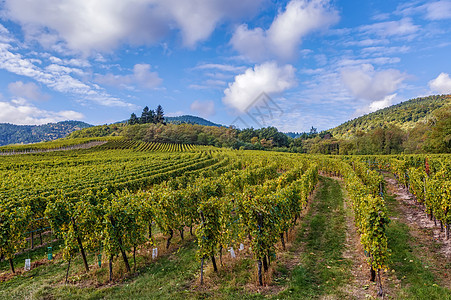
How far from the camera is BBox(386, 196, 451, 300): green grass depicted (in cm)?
664

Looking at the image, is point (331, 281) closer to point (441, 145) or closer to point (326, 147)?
point (441, 145)

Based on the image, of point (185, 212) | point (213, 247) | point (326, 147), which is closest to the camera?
point (213, 247)

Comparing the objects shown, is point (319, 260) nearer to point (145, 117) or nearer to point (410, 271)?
point (410, 271)

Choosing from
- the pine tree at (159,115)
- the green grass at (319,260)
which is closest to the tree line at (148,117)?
the pine tree at (159,115)

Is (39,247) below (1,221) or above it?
→ below

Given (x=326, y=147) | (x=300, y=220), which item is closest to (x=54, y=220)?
(x=300, y=220)

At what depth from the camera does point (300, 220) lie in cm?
1463

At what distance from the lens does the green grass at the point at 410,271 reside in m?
6.64

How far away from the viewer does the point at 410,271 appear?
8.03m

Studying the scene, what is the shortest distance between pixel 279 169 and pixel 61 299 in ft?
127

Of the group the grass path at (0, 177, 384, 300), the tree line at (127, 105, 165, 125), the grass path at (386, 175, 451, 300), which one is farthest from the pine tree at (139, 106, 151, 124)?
the grass path at (386, 175, 451, 300)

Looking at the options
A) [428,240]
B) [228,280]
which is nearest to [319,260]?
[228,280]

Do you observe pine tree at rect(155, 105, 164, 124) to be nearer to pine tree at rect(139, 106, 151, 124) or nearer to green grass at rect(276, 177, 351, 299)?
pine tree at rect(139, 106, 151, 124)

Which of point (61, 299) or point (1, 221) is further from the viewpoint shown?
point (1, 221)
